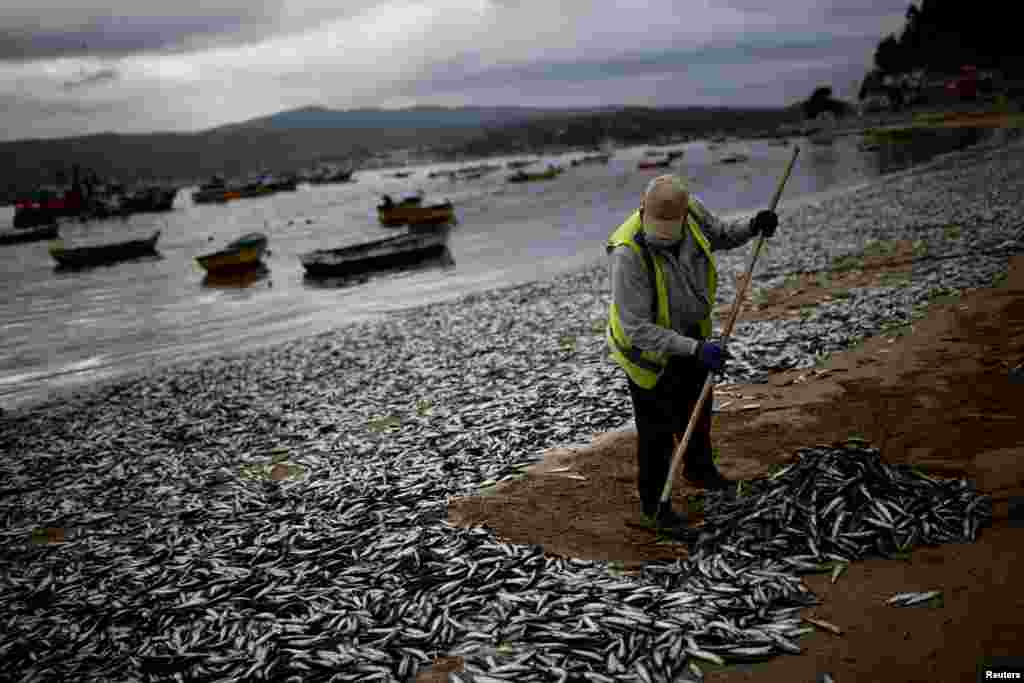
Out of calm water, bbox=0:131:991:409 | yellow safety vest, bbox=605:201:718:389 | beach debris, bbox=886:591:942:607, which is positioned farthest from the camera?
calm water, bbox=0:131:991:409

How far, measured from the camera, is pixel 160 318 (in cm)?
3281

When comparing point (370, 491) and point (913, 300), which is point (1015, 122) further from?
point (370, 491)

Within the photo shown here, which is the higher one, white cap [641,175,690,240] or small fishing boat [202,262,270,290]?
white cap [641,175,690,240]

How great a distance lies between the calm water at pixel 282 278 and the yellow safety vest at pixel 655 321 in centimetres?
1367

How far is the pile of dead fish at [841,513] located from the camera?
5797 millimetres

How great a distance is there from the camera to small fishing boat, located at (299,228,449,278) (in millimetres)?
37656

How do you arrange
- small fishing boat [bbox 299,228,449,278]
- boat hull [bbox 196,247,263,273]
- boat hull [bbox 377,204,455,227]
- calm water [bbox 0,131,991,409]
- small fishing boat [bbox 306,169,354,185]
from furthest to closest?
small fishing boat [bbox 306,169,354,185]
boat hull [bbox 377,204,455,227]
boat hull [bbox 196,247,263,273]
small fishing boat [bbox 299,228,449,278]
calm water [bbox 0,131,991,409]

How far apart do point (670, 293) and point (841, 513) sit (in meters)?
2.48

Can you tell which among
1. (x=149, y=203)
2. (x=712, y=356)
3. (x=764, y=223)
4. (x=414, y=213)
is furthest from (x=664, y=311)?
(x=149, y=203)

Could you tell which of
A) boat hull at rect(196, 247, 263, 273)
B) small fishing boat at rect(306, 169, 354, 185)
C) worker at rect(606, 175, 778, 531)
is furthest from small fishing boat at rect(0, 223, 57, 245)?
worker at rect(606, 175, 778, 531)

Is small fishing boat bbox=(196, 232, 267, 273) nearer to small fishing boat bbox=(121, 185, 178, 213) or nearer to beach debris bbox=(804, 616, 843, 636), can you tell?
beach debris bbox=(804, 616, 843, 636)

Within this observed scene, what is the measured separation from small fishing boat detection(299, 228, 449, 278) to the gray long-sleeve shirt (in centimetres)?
3319

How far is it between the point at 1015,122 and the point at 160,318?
76095 millimetres

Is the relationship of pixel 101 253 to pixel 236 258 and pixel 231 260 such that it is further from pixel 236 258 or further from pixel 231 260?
pixel 236 258
